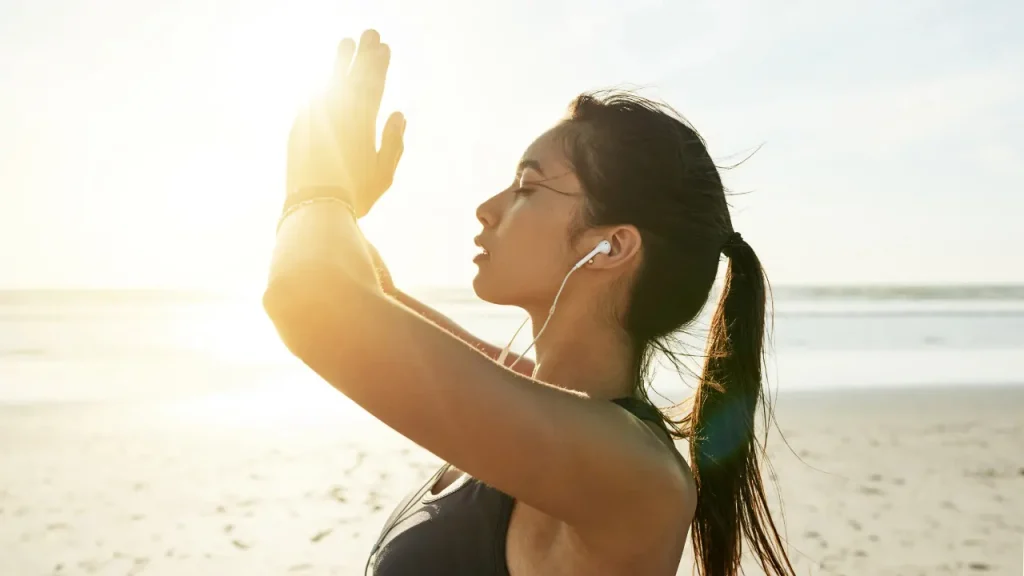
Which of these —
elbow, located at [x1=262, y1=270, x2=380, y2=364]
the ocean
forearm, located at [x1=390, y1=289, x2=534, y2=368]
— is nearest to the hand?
elbow, located at [x1=262, y1=270, x2=380, y2=364]

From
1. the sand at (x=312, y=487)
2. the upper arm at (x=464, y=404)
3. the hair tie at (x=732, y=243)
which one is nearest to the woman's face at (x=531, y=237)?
the hair tie at (x=732, y=243)

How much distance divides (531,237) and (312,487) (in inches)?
231

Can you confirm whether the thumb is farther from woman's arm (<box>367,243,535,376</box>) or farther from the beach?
the beach

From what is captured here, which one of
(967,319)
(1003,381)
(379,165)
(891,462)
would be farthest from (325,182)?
(967,319)

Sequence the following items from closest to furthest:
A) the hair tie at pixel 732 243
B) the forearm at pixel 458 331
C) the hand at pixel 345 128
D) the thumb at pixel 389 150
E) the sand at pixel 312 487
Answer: the hand at pixel 345 128
the thumb at pixel 389 150
the hair tie at pixel 732 243
the forearm at pixel 458 331
the sand at pixel 312 487

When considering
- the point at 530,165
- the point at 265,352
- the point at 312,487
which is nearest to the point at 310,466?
the point at 312,487

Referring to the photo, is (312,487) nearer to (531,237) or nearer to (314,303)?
(531,237)

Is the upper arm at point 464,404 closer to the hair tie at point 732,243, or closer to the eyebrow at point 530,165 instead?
the eyebrow at point 530,165

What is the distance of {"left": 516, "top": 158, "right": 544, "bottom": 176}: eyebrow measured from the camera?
2.00 m

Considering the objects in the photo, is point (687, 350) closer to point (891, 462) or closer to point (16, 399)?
point (891, 462)

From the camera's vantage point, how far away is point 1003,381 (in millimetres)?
13609

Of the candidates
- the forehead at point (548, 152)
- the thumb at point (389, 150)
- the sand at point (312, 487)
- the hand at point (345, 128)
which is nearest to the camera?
the hand at point (345, 128)

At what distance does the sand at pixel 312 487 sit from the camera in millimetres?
5699

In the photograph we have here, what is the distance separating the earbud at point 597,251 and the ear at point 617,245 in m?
0.02
